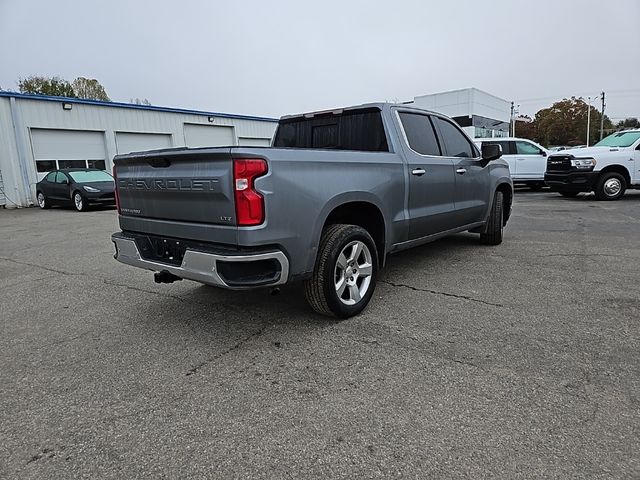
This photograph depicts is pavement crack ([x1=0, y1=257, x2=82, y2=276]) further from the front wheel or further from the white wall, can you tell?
the white wall

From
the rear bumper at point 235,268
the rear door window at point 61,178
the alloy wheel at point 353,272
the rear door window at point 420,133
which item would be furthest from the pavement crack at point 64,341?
the rear door window at point 61,178

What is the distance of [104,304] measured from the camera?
4383mm

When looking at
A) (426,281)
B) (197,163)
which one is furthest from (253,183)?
(426,281)

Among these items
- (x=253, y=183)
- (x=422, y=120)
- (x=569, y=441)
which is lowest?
(x=569, y=441)

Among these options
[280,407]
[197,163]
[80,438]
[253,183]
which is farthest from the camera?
[197,163]

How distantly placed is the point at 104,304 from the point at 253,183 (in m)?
2.47

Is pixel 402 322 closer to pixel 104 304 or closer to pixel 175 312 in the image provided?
pixel 175 312

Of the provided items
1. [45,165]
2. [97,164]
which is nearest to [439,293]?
[45,165]

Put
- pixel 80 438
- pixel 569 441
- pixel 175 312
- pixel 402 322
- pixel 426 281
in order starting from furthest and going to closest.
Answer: pixel 426 281
pixel 175 312
pixel 402 322
pixel 80 438
pixel 569 441

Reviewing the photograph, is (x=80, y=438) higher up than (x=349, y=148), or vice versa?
(x=349, y=148)

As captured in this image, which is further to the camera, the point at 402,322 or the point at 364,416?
the point at 402,322

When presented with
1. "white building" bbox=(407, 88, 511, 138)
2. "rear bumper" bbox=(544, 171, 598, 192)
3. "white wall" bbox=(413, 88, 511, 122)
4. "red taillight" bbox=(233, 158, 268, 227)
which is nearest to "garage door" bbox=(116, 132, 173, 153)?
"rear bumper" bbox=(544, 171, 598, 192)

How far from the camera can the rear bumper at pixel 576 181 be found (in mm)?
12289

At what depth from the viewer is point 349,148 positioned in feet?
15.0
